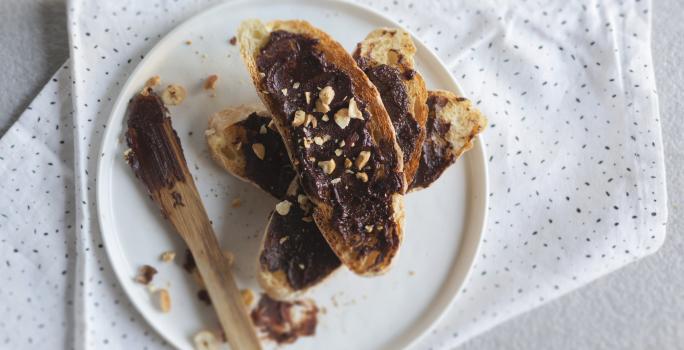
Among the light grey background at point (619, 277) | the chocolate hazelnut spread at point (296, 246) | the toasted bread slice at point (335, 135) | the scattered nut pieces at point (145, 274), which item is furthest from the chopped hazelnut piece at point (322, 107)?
the light grey background at point (619, 277)

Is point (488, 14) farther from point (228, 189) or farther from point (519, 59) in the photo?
point (228, 189)

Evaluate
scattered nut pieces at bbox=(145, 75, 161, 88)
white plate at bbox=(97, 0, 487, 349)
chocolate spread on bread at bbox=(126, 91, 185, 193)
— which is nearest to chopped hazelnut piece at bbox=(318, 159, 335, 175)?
white plate at bbox=(97, 0, 487, 349)

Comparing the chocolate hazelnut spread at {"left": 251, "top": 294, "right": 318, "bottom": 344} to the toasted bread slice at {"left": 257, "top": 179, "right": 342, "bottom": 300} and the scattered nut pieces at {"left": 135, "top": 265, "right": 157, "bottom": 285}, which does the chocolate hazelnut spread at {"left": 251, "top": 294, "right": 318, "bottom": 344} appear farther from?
the scattered nut pieces at {"left": 135, "top": 265, "right": 157, "bottom": 285}

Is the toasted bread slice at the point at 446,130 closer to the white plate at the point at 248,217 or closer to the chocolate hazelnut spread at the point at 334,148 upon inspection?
the white plate at the point at 248,217

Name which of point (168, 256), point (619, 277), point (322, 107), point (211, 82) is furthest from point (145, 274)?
point (619, 277)

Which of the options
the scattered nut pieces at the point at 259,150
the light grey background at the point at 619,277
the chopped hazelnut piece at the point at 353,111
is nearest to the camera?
the chopped hazelnut piece at the point at 353,111

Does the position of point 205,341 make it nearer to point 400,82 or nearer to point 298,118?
point 298,118
